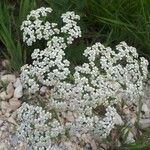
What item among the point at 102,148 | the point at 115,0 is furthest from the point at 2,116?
the point at 115,0

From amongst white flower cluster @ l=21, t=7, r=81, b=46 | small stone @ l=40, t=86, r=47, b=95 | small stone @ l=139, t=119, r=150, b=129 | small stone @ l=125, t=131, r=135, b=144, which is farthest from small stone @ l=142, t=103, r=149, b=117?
white flower cluster @ l=21, t=7, r=81, b=46

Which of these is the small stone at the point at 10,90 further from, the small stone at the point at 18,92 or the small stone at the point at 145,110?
the small stone at the point at 145,110

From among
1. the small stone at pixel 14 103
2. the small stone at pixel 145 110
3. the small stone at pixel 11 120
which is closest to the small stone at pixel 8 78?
the small stone at pixel 14 103

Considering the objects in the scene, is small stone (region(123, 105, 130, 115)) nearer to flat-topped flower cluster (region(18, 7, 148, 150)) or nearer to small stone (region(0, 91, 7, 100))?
flat-topped flower cluster (region(18, 7, 148, 150))

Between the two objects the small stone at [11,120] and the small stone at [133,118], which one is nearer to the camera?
the small stone at [11,120]

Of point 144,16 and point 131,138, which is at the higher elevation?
point 144,16

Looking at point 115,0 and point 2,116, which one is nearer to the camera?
point 2,116

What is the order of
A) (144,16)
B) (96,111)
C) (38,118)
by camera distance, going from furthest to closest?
(144,16) → (96,111) → (38,118)

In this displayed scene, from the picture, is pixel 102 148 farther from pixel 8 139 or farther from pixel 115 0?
pixel 115 0
